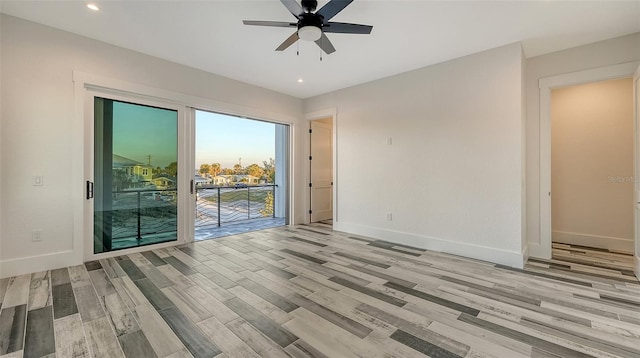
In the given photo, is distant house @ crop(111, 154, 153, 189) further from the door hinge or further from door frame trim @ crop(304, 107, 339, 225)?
door frame trim @ crop(304, 107, 339, 225)

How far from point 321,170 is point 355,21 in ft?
12.7

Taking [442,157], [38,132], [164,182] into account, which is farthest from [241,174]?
[442,157]

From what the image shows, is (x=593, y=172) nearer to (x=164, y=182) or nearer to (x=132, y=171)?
(x=164, y=182)

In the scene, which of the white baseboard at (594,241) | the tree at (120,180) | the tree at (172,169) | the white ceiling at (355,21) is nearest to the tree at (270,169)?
the tree at (172,169)

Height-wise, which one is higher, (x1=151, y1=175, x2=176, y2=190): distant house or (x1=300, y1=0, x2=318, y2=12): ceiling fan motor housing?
(x1=300, y1=0, x2=318, y2=12): ceiling fan motor housing

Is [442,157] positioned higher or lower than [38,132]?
lower

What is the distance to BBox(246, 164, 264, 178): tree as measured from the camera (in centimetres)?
723

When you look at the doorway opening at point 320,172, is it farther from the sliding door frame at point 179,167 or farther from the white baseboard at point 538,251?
the white baseboard at point 538,251

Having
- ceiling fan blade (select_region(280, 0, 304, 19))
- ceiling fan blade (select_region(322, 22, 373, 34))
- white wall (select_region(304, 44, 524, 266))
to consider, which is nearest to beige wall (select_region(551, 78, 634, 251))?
white wall (select_region(304, 44, 524, 266))

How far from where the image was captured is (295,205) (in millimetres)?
5953

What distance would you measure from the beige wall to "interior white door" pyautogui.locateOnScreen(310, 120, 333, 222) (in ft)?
14.5

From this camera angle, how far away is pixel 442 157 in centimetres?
400

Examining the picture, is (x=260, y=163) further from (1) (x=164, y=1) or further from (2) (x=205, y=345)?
(2) (x=205, y=345)

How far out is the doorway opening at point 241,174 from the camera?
20.0 feet
